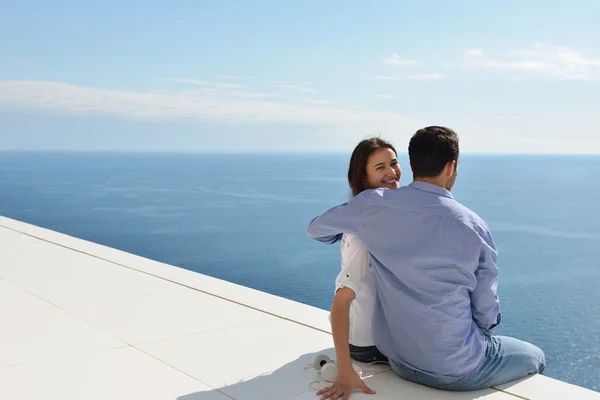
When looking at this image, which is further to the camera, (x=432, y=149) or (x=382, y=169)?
(x=382, y=169)

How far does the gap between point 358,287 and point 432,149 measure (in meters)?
0.62

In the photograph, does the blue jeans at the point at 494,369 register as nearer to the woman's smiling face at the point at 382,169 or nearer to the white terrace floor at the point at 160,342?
the white terrace floor at the point at 160,342

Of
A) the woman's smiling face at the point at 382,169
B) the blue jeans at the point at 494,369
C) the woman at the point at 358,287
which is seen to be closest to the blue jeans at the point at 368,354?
the woman at the point at 358,287

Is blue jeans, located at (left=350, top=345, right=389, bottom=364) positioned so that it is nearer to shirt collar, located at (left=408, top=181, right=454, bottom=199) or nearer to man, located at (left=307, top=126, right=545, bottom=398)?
man, located at (left=307, top=126, right=545, bottom=398)

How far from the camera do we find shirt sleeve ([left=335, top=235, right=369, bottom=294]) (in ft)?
9.33

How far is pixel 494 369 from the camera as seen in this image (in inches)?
112

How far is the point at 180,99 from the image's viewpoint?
112 meters

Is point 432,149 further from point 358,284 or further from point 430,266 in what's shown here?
point 358,284

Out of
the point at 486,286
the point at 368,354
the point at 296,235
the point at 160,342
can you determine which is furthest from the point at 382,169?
the point at 296,235

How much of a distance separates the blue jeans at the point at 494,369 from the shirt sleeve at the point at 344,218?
64cm

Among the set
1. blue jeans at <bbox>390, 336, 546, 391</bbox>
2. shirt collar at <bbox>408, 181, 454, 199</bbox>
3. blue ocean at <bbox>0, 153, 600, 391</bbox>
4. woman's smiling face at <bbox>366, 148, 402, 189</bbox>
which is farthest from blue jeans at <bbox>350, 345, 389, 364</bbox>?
blue ocean at <bbox>0, 153, 600, 391</bbox>

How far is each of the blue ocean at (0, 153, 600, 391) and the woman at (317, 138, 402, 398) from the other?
17.0ft

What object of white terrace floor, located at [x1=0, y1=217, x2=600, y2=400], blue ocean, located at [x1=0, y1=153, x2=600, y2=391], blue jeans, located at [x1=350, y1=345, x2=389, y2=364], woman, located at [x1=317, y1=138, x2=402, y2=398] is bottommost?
blue ocean, located at [x1=0, y1=153, x2=600, y2=391]

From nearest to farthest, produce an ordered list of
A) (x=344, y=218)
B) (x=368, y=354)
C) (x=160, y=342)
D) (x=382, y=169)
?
(x=344, y=218)
(x=382, y=169)
(x=368, y=354)
(x=160, y=342)
